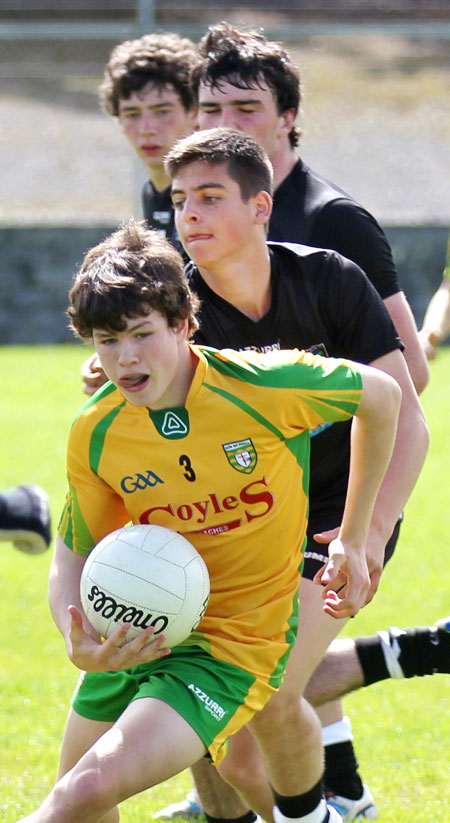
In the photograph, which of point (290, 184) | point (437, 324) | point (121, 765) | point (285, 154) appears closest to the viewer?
point (121, 765)

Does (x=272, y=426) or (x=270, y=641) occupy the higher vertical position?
(x=272, y=426)

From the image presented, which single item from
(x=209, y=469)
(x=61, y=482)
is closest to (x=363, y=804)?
(x=209, y=469)

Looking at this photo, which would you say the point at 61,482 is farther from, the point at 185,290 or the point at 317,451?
the point at 185,290

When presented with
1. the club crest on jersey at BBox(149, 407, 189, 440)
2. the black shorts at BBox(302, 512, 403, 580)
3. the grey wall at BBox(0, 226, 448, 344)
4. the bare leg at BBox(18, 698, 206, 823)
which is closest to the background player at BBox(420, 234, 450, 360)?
the black shorts at BBox(302, 512, 403, 580)

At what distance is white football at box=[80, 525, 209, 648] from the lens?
323 centimetres

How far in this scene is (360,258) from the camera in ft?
13.4

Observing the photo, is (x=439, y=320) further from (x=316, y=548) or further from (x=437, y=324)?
(x=316, y=548)

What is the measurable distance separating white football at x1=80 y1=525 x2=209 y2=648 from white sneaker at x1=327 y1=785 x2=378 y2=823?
4.28ft

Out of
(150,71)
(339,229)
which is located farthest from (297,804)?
(150,71)

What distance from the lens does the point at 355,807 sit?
14.0 ft

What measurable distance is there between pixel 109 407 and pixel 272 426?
0.45m

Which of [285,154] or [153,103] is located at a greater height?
[285,154]

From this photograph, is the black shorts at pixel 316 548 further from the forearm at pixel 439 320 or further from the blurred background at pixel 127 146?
the blurred background at pixel 127 146

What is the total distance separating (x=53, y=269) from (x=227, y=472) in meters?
11.2
